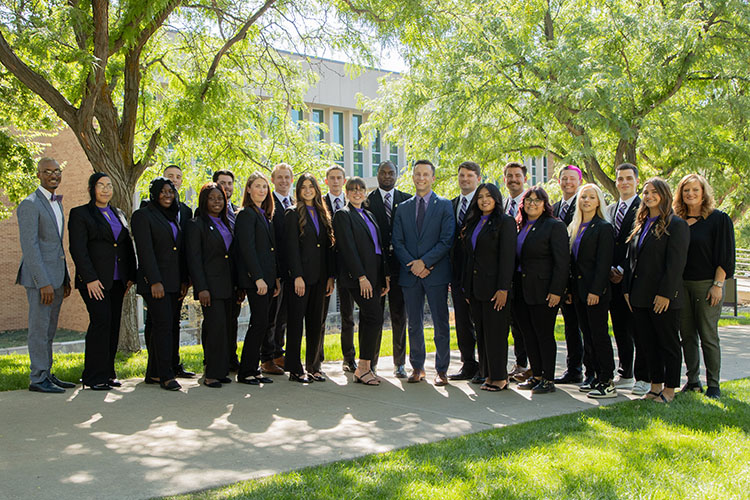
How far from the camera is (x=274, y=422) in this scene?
219 inches

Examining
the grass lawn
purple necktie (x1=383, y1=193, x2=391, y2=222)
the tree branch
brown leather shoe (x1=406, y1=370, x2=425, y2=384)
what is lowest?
the grass lawn

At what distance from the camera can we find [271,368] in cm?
784

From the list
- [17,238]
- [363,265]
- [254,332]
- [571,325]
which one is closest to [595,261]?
[571,325]

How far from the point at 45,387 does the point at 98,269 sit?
1260 mm

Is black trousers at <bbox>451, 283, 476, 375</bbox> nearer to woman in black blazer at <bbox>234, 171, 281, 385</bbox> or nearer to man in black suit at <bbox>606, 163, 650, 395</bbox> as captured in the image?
man in black suit at <bbox>606, 163, 650, 395</bbox>

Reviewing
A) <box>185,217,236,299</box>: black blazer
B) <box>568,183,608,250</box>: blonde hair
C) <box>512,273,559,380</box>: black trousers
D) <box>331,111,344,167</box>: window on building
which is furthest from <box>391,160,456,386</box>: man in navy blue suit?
<box>331,111,344,167</box>: window on building

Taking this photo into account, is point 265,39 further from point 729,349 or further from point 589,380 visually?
point 729,349

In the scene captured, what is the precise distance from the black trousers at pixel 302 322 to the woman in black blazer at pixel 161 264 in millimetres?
1181

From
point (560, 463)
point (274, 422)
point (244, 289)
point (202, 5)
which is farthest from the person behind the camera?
point (202, 5)

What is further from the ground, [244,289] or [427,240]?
[427,240]

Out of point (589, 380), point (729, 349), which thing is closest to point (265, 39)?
point (589, 380)

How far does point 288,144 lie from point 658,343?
28.3 feet

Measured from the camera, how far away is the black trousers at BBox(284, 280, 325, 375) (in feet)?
24.0

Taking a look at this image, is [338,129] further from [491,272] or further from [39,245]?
[491,272]
